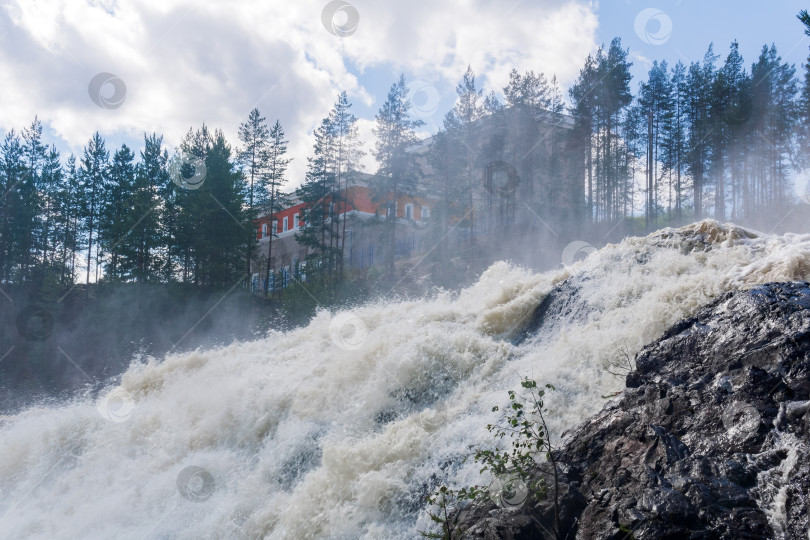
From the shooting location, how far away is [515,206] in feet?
135

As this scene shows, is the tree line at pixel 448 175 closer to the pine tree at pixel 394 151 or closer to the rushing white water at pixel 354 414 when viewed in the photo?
the pine tree at pixel 394 151

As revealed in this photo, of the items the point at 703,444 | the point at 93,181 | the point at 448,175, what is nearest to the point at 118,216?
the point at 93,181

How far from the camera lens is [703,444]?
197 inches

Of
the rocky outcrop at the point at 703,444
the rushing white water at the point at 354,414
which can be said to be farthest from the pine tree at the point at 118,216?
the rocky outcrop at the point at 703,444

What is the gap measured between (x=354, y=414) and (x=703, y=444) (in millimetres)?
5228

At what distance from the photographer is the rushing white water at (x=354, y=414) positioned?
6949 millimetres

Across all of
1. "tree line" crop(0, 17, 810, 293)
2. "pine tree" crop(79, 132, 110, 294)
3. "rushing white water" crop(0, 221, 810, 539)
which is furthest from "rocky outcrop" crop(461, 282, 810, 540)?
"pine tree" crop(79, 132, 110, 294)

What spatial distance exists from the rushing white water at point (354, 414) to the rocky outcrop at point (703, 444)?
2.69 ft

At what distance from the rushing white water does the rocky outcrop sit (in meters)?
0.82

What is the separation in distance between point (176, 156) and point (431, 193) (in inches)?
716

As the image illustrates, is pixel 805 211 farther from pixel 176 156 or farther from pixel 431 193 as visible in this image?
pixel 176 156

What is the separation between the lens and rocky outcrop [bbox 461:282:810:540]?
432cm

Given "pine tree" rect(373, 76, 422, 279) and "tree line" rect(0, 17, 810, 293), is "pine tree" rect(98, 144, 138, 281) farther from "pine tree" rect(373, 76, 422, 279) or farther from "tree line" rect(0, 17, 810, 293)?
"pine tree" rect(373, 76, 422, 279)

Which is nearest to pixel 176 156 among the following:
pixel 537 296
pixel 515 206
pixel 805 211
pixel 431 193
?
pixel 431 193
